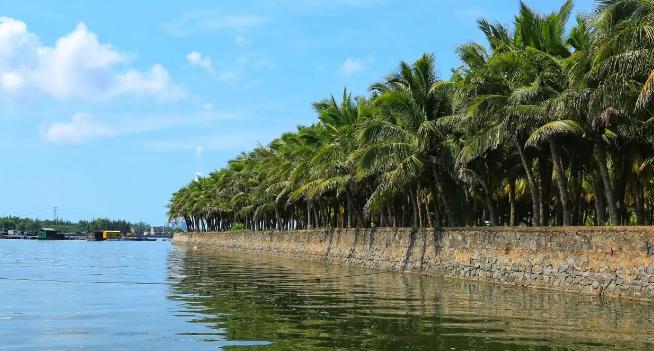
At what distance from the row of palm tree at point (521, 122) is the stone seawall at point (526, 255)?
6.72 feet

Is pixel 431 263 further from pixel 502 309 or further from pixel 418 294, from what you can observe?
pixel 502 309

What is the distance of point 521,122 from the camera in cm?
2128

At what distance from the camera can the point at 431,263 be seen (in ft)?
89.4

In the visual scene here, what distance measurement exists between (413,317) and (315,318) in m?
2.05

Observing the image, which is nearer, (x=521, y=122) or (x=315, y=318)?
(x=315, y=318)

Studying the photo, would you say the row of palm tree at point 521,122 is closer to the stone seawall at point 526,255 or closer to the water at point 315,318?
the stone seawall at point 526,255

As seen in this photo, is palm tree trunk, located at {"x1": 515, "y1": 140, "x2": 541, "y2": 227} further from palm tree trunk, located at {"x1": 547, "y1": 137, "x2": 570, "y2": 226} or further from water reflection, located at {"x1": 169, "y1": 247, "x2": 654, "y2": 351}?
water reflection, located at {"x1": 169, "y1": 247, "x2": 654, "y2": 351}

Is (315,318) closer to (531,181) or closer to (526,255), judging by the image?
(526,255)

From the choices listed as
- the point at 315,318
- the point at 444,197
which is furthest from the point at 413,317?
the point at 444,197

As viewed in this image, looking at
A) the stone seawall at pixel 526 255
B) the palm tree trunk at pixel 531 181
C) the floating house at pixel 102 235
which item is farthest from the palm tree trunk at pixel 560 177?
the floating house at pixel 102 235

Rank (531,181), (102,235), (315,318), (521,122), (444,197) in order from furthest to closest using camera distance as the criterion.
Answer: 1. (102,235)
2. (444,197)
3. (531,181)
4. (521,122)
5. (315,318)

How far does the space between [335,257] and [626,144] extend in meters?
20.0

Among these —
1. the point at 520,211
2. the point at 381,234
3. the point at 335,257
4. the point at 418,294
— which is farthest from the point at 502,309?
the point at 520,211

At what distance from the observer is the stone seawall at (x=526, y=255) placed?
17156 mm
